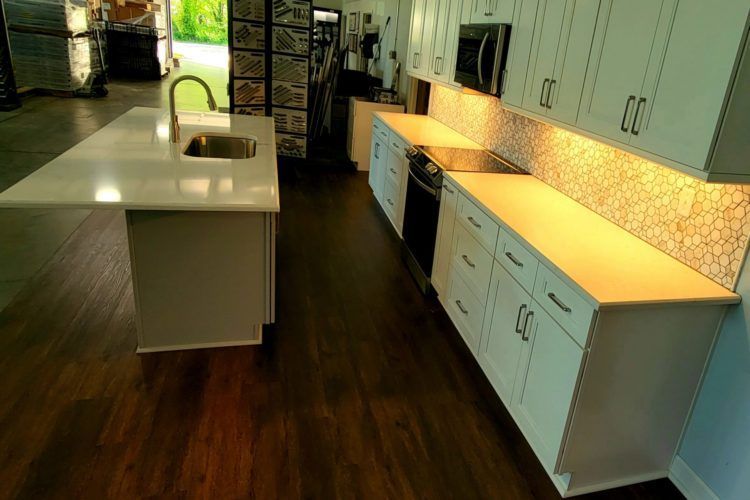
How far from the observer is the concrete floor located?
11.6ft

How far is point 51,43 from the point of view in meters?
8.79

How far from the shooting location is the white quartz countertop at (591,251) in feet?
5.68

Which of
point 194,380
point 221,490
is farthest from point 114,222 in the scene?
point 221,490

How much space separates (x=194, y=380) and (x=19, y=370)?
819 millimetres

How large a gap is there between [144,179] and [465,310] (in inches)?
69.2

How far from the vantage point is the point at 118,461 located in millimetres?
1943

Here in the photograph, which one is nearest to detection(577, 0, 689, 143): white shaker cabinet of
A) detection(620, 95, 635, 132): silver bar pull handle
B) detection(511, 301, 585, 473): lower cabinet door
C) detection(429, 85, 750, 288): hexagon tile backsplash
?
detection(620, 95, 635, 132): silver bar pull handle

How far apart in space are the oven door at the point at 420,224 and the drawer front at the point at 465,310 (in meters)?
0.39

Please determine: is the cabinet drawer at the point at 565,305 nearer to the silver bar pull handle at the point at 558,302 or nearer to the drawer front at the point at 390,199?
the silver bar pull handle at the point at 558,302

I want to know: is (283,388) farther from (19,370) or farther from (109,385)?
(19,370)

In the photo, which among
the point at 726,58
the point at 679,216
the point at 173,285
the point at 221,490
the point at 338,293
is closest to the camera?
the point at 726,58

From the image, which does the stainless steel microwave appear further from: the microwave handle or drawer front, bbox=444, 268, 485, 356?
drawer front, bbox=444, 268, 485, 356

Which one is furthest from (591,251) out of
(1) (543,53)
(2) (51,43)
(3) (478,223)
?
(2) (51,43)

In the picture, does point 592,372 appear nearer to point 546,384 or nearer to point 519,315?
point 546,384
